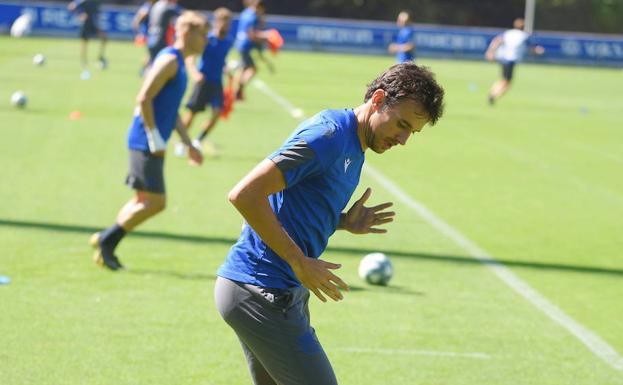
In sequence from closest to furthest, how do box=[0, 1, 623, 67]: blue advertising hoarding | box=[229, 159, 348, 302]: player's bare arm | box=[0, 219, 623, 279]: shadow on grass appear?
box=[229, 159, 348, 302]: player's bare arm < box=[0, 219, 623, 279]: shadow on grass < box=[0, 1, 623, 67]: blue advertising hoarding

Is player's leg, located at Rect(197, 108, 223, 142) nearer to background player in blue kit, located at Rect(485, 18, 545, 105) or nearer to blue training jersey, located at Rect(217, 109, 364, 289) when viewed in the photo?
blue training jersey, located at Rect(217, 109, 364, 289)

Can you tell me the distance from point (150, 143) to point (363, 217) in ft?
14.8

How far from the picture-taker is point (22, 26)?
154 ft

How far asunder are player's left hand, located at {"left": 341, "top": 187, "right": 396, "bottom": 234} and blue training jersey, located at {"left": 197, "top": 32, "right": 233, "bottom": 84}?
1220 cm

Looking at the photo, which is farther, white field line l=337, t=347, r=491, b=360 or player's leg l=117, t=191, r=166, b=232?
player's leg l=117, t=191, r=166, b=232

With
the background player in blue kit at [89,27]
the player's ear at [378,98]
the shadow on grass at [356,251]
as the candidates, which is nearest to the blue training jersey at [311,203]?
the player's ear at [378,98]

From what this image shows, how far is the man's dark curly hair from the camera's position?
187 inches

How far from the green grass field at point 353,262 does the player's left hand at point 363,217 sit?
6.36 ft

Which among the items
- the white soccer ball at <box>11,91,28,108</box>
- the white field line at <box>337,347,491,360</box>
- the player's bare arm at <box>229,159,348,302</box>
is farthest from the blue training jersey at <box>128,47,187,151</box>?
the white soccer ball at <box>11,91,28,108</box>

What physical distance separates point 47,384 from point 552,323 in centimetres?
407

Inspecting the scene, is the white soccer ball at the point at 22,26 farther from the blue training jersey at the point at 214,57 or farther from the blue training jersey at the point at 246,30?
the blue training jersey at the point at 214,57

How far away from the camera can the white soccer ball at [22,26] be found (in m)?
47.0

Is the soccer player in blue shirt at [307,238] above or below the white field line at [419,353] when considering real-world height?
above

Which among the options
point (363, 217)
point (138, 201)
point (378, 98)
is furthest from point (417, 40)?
point (378, 98)
